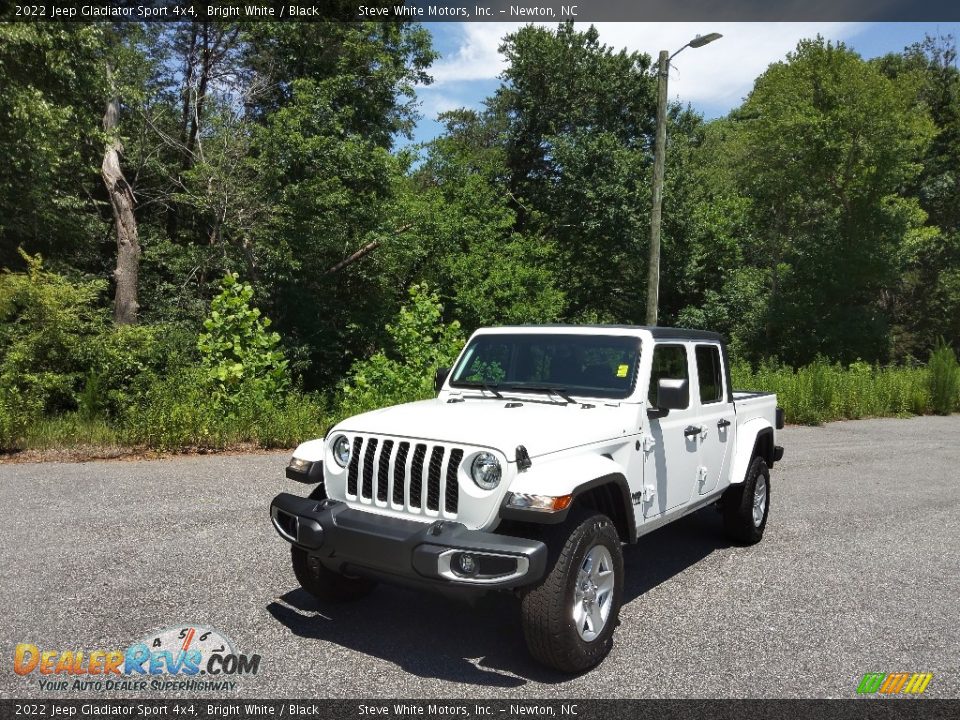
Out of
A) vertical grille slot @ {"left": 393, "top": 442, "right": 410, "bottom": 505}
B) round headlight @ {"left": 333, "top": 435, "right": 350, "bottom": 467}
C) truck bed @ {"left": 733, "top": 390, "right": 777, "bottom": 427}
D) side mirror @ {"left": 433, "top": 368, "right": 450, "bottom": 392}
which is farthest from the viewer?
truck bed @ {"left": 733, "top": 390, "right": 777, "bottom": 427}

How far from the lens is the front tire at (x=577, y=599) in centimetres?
356

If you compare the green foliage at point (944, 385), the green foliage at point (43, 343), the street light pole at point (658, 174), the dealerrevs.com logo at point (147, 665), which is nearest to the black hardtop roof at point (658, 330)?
the dealerrevs.com logo at point (147, 665)

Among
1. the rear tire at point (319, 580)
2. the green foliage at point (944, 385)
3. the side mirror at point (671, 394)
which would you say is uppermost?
the side mirror at point (671, 394)

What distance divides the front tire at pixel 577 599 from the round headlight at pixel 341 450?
1.31 m

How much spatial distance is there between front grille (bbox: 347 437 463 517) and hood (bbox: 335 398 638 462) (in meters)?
0.07

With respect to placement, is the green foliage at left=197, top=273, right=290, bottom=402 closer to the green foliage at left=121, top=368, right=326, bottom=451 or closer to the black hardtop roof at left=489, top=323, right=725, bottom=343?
the green foliage at left=121, top=368, right=326, bottom=451

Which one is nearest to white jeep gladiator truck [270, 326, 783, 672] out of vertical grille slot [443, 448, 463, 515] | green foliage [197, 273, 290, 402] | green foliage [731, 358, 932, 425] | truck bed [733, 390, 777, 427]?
vertical grille slot [443, 448, 463, 515]

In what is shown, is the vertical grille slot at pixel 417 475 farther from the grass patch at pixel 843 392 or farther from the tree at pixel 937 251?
the tree at pixel 937 251

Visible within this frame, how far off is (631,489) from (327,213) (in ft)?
46.0

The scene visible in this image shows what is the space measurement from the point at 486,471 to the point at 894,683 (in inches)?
94.5

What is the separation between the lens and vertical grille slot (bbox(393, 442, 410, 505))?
12.9ft

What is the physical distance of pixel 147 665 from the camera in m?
3.82

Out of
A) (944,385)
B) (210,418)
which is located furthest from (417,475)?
(944,385)

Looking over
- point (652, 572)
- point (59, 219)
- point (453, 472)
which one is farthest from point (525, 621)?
point (59, 219)
